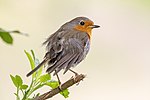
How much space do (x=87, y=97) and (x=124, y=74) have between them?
69cm

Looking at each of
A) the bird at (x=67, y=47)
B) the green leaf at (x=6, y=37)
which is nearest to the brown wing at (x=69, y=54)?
the bird at (x=67, y=47)

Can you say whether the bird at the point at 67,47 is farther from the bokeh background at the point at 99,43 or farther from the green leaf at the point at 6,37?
the bokeh background at the point at 99,43

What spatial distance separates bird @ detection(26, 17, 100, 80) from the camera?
1734 mm

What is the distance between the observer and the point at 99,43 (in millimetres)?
5641

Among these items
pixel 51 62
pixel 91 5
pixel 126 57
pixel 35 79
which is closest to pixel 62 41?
pixel 51 62

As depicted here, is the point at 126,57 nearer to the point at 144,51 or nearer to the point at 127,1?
the point at 144,51

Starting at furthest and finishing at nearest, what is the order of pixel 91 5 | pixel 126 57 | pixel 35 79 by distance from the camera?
pixel 91 5, pixel 126 57, pixel 35 79

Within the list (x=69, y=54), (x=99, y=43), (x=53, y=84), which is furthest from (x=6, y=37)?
(x=99, y=43)

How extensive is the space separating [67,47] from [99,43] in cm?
353

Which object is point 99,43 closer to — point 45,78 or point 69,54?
point 69,54

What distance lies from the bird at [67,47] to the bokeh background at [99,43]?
1243 mm

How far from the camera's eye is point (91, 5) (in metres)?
6.07

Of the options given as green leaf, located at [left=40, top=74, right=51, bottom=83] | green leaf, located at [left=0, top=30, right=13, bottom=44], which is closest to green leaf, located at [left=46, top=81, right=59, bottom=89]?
green leaf, located at [left=40, top=74, right=51, bottom=83]

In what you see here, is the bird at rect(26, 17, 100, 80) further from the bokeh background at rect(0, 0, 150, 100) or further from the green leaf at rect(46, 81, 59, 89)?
the bokeh background at rect(0, 0, 150, 100)
